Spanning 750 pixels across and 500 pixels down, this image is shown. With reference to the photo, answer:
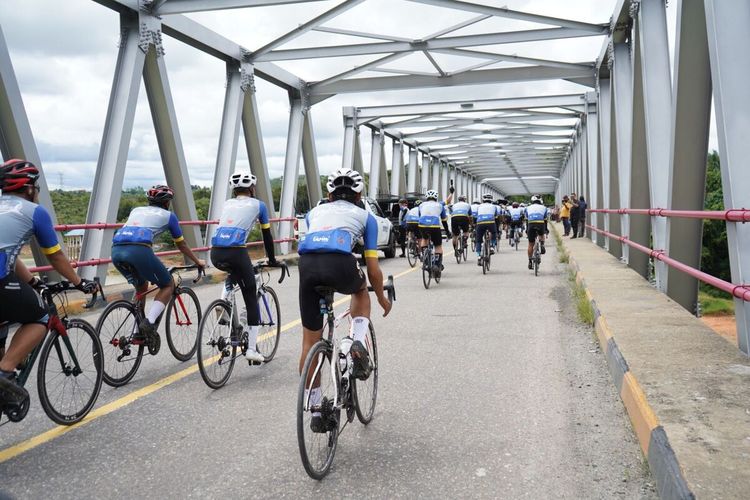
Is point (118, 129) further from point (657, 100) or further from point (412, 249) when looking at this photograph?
point (657, 100)

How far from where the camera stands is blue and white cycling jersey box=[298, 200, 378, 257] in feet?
12.3

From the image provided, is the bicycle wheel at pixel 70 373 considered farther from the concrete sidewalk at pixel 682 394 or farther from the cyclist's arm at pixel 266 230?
the concrete sidewalk at pixel 682 394

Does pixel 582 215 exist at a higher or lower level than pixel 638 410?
higher

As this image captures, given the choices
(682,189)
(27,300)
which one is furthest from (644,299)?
(27,300)

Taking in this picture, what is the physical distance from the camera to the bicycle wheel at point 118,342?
5.27m

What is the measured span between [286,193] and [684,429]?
17570 millimetres

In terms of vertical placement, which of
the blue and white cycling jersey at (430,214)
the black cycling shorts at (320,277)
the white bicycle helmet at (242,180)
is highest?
the white bicycle helmet at (242,180)

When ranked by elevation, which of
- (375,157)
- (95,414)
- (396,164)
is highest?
(396,164)

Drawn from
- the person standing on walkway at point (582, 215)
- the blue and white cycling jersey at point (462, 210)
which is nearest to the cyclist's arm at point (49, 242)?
the blue and white cycling jersey at point (462, 210)

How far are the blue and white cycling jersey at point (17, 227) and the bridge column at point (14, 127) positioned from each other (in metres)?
6.10

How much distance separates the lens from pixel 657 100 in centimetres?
955

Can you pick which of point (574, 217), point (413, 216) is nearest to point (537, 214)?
point (413, 216)

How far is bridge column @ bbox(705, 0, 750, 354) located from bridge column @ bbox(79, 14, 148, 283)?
9.51 meters

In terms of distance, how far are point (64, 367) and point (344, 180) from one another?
2222mm
